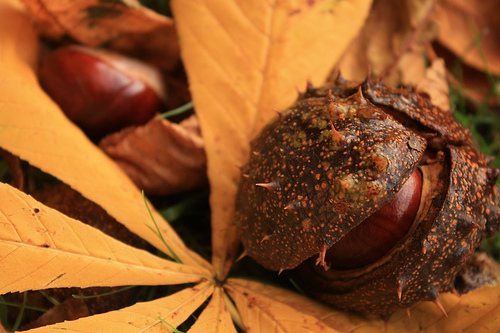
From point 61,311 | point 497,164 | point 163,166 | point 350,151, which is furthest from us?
point 497,164

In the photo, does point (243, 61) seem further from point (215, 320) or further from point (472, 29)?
point (472, 29)

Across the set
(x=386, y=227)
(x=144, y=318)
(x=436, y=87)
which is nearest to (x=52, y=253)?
(x=144, y=318)

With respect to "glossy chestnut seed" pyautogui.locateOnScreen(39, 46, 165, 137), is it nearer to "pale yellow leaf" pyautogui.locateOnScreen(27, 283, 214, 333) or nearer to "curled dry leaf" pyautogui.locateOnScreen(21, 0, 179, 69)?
"curled dry leaf" pyautogui.locateOnScreen(21, 0, 179, 69)

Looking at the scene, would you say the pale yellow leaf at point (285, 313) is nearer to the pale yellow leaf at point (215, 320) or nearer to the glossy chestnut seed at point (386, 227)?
the pale yellow leaf at point (215, 320)

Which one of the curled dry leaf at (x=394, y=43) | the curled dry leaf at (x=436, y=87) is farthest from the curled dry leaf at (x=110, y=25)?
the curled dry leaf at (x=436, y=87)

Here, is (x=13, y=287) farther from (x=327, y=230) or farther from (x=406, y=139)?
(x=406, y=139)

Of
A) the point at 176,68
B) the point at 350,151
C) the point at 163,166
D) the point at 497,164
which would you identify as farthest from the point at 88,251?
the point at 497,164
